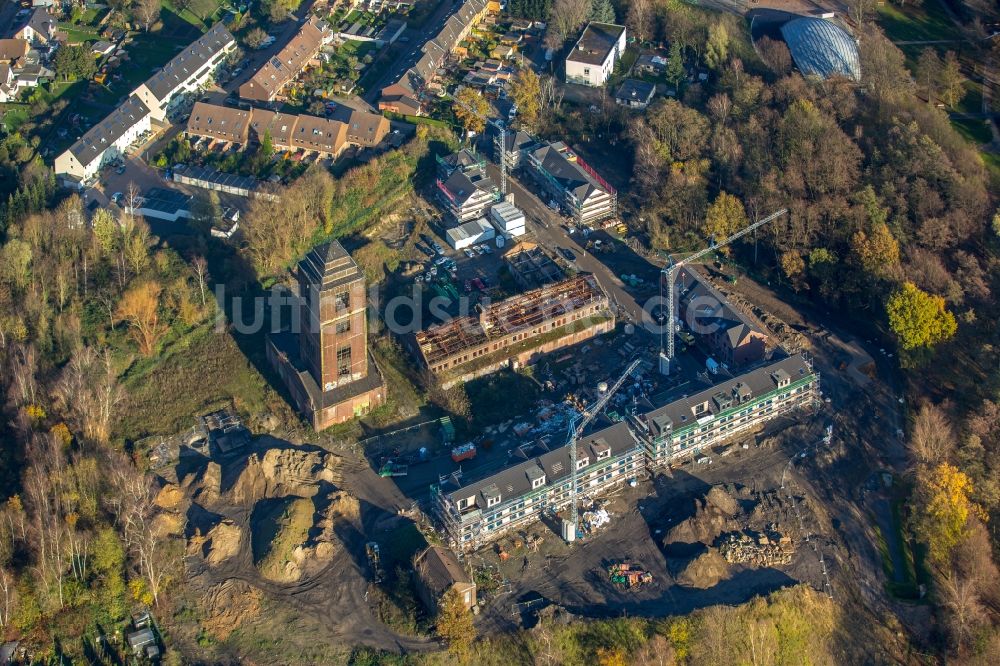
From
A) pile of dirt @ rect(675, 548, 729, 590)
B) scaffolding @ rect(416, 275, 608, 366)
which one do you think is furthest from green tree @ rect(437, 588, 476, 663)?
scaffolding @ rect(416, 275, 608, 366)

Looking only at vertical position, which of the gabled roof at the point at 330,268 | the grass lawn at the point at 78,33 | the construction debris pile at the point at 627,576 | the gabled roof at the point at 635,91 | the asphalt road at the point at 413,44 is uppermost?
the gabled roof at the point at 330,268

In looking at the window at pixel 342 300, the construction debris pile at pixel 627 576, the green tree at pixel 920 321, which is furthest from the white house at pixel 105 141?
the green tree at pixel 920 321

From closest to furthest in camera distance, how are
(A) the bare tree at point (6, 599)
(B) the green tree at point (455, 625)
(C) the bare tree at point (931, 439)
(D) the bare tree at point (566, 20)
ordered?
1. (B) the green tree at point (455, 625)
2. (A) the bare tree at point (6, 599)
3. (C) the bare tree at point (931, 439)
4. (D) the bare tree at point (566, 20)

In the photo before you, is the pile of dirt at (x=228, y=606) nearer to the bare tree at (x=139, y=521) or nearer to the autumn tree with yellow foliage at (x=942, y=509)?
the bare tree at (x=139, y=521)

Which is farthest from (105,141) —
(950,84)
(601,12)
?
(950,84)

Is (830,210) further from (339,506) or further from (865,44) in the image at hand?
(339,506)

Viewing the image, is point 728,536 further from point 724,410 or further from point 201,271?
point 201,271
